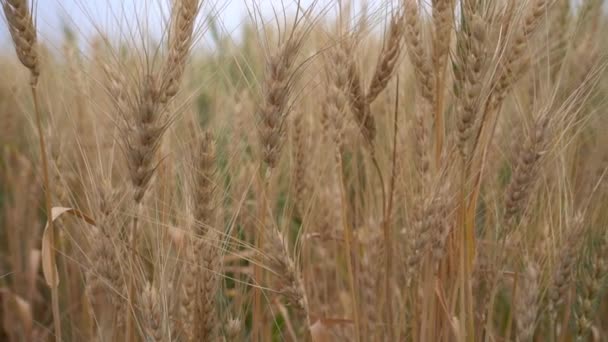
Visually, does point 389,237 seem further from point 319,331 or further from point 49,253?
point 49,253

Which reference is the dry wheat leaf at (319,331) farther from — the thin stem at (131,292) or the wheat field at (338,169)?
the thin stem at (131,292)

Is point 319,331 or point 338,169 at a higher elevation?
point 338,169

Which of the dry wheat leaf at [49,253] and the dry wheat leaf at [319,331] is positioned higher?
the dry wheat leaf at [49,253]

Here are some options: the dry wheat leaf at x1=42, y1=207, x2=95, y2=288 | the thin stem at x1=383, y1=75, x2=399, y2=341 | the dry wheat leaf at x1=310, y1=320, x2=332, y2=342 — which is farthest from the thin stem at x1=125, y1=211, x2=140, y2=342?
the thin stem at x1=383, y1=75, x2=399, y2=341

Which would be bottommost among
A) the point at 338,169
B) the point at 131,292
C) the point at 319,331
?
the point at 319,331

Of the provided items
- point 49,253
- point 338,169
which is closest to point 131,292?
point 49,253

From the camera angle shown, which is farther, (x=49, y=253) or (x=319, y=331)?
(x=319, y=331)

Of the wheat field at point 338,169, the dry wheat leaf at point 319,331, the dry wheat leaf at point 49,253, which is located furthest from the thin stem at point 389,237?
the dry wheat leaf at point 49,253

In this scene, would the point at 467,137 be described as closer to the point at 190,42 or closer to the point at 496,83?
the point at 496,83

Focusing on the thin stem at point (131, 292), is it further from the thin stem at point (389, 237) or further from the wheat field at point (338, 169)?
the thin stem at point (389, 237)

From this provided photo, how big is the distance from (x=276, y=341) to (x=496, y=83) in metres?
1.40

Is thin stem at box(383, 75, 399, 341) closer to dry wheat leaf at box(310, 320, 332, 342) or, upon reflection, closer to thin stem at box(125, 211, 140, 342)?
dry wheat leaf at box(310, 320, 332, 342)

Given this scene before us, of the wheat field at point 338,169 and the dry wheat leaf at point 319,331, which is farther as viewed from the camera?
the dry wheat leaf at point 319,331

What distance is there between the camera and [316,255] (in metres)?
2.64
